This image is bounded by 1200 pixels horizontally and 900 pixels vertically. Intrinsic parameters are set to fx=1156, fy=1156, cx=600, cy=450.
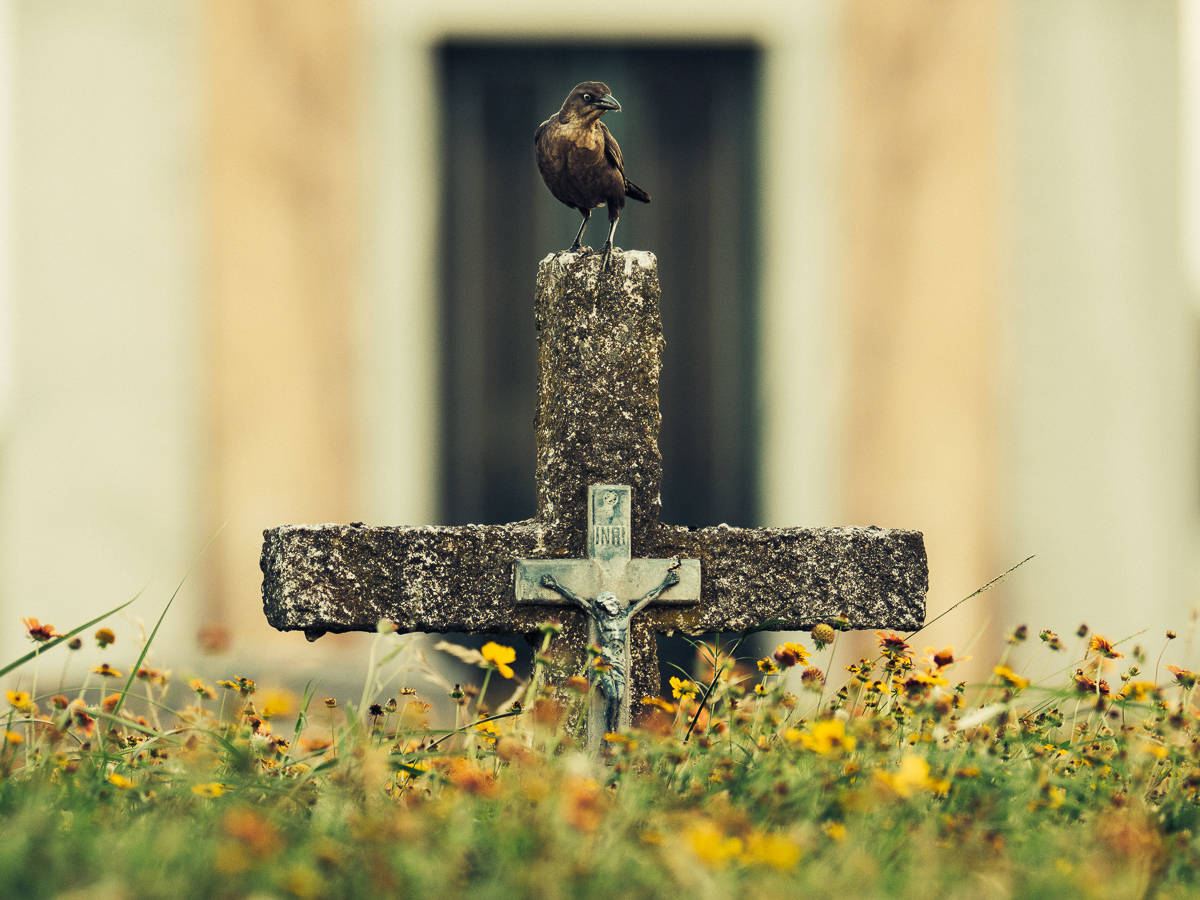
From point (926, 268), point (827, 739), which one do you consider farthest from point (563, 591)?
point (926, 268)

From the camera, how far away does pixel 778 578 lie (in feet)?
7.92

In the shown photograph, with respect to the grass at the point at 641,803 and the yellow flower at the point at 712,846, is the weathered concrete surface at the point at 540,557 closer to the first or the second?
the grass at the point at 641,803

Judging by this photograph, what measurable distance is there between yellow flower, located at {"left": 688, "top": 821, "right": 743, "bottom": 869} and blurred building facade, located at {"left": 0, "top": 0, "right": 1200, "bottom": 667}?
3382 mm

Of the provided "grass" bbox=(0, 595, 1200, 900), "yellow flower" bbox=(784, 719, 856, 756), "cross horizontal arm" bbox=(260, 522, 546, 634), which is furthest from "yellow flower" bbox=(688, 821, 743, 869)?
"cross horizontal arm" bbox=(260, 522, 546, 634)

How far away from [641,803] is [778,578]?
79 cm

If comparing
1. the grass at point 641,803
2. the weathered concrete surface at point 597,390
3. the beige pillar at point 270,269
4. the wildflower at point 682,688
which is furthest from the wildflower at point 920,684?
the beige pillar at point 270,269

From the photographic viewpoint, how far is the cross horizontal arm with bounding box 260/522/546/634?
2.21m

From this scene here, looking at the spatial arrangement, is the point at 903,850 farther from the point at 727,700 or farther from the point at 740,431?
the point at 740,431

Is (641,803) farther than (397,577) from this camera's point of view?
No

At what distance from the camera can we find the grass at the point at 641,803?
55.6 inches

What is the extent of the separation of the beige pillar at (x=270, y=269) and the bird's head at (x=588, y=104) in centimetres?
247

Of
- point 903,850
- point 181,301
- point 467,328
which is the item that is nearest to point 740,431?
point 467,328

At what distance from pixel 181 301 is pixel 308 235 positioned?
58 cm

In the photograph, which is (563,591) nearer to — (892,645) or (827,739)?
(892,645)
